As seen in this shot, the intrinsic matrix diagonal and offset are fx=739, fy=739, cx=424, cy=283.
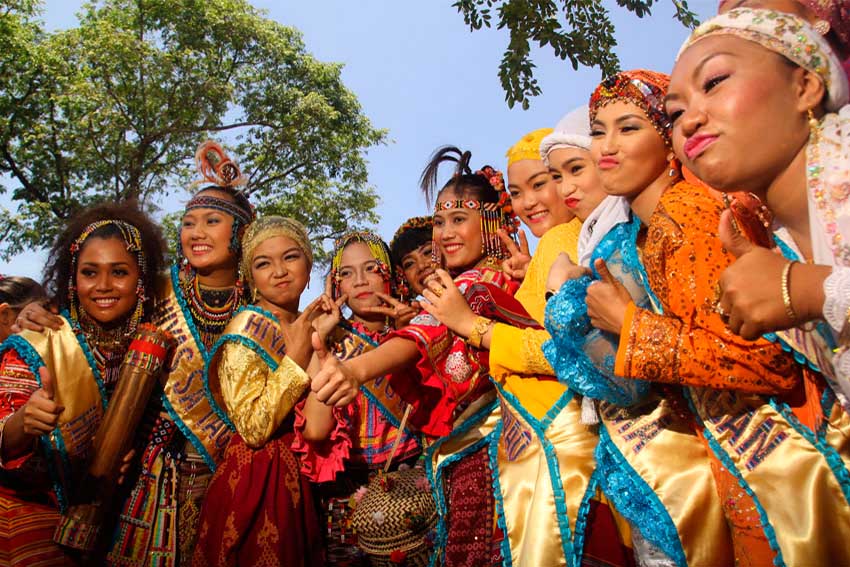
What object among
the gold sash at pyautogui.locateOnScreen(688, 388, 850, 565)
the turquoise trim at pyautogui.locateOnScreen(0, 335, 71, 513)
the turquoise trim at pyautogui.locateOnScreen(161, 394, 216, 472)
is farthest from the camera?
the turquoise trim at pyautogui.locateOnScreen(161, 394, 216, 472)

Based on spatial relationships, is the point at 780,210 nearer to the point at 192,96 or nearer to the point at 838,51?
the point at 838,51

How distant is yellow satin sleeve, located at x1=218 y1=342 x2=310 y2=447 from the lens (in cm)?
407

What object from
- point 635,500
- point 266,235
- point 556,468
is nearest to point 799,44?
point 635,500

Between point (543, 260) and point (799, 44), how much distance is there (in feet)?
5.18

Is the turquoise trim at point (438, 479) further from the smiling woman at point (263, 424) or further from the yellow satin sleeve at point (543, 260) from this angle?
the smiling woman at point (263, 424)

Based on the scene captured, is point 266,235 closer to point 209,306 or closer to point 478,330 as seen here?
point 209,306

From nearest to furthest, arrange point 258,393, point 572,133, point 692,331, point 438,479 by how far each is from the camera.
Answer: point 692,331, point 572,133, point 438,479, point 258,393

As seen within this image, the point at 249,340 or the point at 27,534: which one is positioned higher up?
the point at 249,340

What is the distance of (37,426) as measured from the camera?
372 cm

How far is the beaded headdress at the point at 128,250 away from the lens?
4.66 m

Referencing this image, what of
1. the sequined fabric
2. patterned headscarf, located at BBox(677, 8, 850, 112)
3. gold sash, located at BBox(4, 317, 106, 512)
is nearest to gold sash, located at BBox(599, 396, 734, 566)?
the sequined fabric

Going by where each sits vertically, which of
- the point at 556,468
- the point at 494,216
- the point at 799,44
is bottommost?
the point at 556,468

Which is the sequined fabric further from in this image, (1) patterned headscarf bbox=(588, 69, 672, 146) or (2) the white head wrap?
(2) the white head wrap

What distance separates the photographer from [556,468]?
9.37ft
